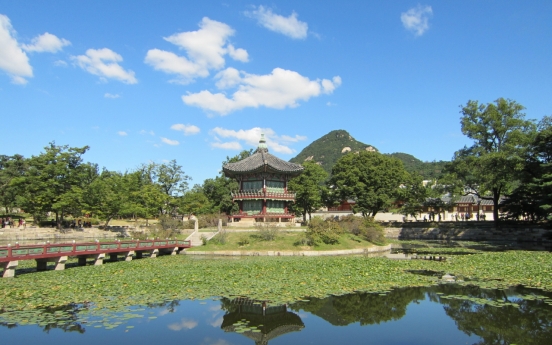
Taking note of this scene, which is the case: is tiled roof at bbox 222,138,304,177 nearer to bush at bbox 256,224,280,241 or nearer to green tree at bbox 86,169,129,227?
bush at bbox 256,224,280,241

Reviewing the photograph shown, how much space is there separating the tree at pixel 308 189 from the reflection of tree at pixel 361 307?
41028 millimetres

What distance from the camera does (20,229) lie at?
5122cm

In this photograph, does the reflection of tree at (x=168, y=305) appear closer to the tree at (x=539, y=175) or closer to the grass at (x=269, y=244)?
the grass at (x=269, y=244)

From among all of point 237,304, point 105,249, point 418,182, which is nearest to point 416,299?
point 237,304

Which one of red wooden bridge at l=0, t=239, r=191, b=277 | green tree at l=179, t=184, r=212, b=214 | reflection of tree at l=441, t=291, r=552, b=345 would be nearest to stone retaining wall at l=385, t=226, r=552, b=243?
green tree at l=179, t=184, r=212, b=214

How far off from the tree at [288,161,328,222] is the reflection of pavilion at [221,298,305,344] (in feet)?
142

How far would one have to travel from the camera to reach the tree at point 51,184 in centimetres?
5241

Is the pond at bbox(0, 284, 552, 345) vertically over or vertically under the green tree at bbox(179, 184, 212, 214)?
under

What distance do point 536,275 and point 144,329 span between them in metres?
18.6

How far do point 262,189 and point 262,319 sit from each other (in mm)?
30733

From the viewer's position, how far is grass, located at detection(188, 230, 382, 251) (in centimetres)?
3306

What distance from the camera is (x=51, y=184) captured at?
175 feet

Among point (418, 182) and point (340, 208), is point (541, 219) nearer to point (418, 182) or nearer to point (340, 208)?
point (418, 182)

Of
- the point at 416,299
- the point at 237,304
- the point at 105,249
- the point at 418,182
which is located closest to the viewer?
the point at 237,304
